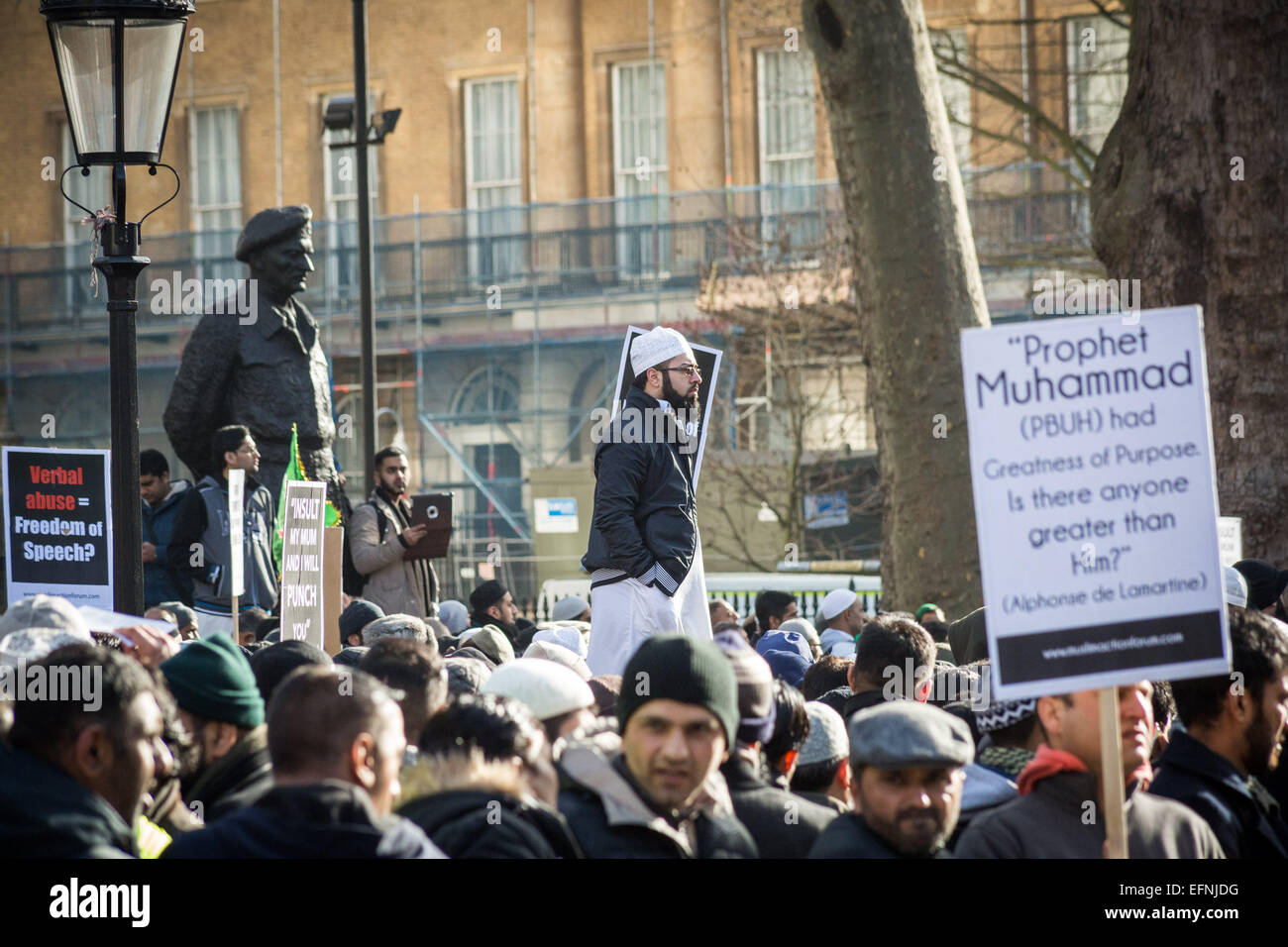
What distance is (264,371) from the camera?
31.7ft

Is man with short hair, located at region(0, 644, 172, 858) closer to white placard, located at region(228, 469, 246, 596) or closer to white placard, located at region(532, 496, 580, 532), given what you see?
white placard, located at region(228, 469, 246, 596)

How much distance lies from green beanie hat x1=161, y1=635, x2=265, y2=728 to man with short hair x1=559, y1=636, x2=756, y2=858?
91cm

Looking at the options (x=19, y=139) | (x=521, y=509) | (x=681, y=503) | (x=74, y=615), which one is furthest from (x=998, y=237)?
(x=19, y=139)

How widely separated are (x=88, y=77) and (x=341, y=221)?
922 inches

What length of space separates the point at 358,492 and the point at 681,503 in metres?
23.5

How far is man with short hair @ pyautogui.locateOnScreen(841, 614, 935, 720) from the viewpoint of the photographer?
588 cm

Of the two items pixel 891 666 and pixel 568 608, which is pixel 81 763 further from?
pixel 568 608

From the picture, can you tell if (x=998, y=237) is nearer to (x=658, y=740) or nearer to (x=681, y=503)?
(x=681, y=503)

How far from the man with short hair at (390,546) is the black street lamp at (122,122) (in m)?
3.23

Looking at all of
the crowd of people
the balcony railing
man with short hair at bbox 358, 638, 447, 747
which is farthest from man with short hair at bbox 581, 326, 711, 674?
the balcony railing

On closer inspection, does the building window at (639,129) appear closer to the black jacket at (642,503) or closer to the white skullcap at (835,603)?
the white skullcap at (835,603)

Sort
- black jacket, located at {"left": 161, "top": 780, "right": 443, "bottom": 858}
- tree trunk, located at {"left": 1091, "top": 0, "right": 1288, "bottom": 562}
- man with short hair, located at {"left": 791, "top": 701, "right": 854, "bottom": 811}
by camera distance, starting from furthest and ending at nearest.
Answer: tree trunk, located at {"left": 1091, "top": 0, "right": 1288, "bottom": 562} < man with short hair, located at {"left": 791, "top": 701, "right": 854, "bottom": 811} < black jacket, located at {"left": 161, "top": 780, "right": 443, "bottom": 858}

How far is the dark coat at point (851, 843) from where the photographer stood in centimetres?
382

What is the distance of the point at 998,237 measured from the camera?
2231 cm
